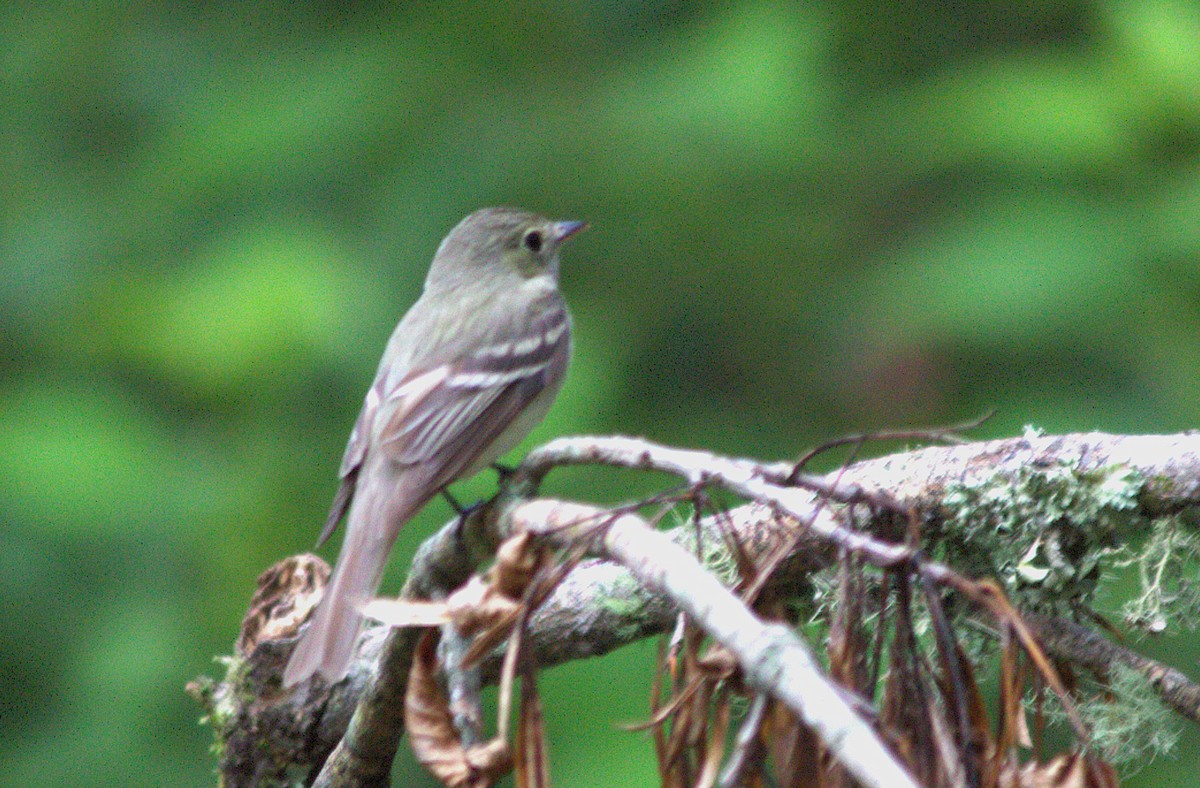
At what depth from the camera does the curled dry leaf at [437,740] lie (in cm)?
165

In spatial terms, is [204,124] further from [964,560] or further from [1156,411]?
[964,560]

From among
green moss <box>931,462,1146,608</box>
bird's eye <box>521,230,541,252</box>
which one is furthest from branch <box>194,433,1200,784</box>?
bird's eye <box>521,230,541,252</box>

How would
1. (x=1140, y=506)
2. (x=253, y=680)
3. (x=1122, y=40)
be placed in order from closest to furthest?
(x=1140, y=506), (x=253, y=680), (x=1122, y=40)

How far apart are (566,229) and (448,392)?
110 centimetres

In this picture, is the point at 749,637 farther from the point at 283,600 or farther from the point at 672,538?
the point at 283,600

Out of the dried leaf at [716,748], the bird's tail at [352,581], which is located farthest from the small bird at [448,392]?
the dried leaf at [716,748]

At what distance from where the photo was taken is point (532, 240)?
4.58 meters

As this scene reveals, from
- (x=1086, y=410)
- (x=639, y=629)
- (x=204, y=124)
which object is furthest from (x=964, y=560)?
(x=204, y=124)

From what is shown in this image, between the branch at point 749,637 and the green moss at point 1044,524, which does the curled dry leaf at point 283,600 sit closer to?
the green moss at point 1044,524

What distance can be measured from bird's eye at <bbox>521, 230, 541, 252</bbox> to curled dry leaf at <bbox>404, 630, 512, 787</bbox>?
2774mm

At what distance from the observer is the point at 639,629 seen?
2770 mm

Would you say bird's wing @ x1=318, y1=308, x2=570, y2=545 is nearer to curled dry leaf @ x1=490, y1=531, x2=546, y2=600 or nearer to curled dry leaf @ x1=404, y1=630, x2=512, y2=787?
curled dry leaf @ x1=404, y1=630, x2=512, y2=787

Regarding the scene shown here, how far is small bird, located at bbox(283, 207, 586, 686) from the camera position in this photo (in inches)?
121

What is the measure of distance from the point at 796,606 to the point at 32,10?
522 cm
